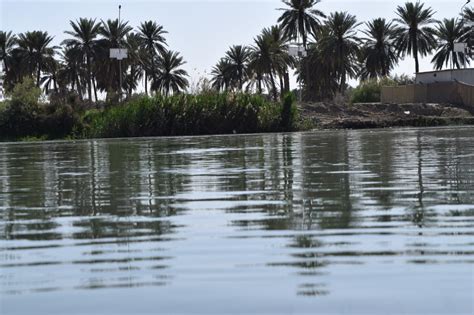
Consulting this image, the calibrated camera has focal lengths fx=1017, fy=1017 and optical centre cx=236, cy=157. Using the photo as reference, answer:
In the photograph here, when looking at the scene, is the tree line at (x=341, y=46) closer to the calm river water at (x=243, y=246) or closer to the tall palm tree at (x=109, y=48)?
the tall palm tree at (x=109, y=48)

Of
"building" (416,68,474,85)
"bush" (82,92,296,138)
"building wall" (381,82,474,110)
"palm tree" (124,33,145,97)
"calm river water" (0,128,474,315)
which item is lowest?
"calm river water" (0,128,474,315)

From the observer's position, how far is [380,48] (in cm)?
10156

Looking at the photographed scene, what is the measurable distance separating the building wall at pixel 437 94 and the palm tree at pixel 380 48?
23185 millimetres

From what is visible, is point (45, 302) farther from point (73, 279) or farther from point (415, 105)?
point (415, 105)

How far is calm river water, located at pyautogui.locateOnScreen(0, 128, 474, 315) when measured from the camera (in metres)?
5.46

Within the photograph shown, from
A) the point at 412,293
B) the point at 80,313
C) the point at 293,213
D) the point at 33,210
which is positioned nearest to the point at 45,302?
the point at 80,313

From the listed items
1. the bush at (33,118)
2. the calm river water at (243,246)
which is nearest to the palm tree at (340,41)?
the bush at (33,118)

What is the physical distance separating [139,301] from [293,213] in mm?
3873

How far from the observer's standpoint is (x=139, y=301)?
5.47 m

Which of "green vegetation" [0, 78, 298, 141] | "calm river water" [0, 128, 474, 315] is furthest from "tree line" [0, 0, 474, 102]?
"calm river water" [0, 128, 474, 315]

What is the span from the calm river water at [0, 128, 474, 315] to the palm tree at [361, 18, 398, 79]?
8910cm

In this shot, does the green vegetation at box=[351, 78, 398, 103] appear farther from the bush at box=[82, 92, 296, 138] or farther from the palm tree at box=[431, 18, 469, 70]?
the bush at box=[82, 92, 296, 138]

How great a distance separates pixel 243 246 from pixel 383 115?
60.3 m

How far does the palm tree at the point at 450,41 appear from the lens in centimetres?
9906
